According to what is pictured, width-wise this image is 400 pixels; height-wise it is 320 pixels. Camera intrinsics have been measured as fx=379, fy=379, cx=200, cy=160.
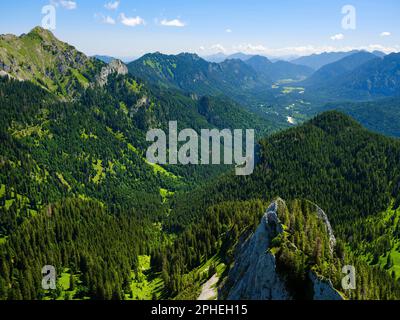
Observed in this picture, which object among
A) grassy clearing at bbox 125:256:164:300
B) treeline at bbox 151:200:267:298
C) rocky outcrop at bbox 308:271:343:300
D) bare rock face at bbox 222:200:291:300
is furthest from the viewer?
grassy clearing at bbox 125:256:164:300

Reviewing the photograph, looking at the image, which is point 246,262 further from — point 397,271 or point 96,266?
point 397,271

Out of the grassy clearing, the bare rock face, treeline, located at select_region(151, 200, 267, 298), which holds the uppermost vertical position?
the bare rock face

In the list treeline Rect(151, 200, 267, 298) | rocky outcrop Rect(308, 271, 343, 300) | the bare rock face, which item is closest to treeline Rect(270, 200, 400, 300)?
rocky outcrop Rect(308, 271, 343, 300)

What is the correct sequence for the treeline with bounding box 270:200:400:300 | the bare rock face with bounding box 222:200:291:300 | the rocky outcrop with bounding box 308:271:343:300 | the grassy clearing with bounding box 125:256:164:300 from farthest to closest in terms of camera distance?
the grassy clearing with bounding box 125:256:164:300
the bare rock face with bounding box 222:200:291:300
the treeline with bounding box 270:200:400:300
the rocky outcrop with bounding box 308:271:343:300

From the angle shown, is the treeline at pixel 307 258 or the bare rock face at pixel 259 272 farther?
the bare rock face at pixel 259 272

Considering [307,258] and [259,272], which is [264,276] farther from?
[307,258]

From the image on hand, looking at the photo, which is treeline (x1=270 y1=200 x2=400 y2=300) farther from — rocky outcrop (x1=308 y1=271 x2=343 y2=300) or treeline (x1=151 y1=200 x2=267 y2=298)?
treeline (x1=151 y1=200 x2=267 y2=298)

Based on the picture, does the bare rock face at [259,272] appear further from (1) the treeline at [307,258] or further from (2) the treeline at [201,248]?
(2) the treeline at [201,248]

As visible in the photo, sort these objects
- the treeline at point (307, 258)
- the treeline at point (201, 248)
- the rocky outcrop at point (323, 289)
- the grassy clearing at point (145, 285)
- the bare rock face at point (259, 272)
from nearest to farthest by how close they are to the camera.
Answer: the rocky outcrop at point (323, 289), the treeline at point (307, 258), the bare rock face at point (259, 272), the treeline at point (201, 248), the grassy clearing at point (145, 285)

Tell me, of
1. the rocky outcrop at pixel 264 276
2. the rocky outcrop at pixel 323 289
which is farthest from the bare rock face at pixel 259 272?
the rocky outcrop at pixel 323 289
